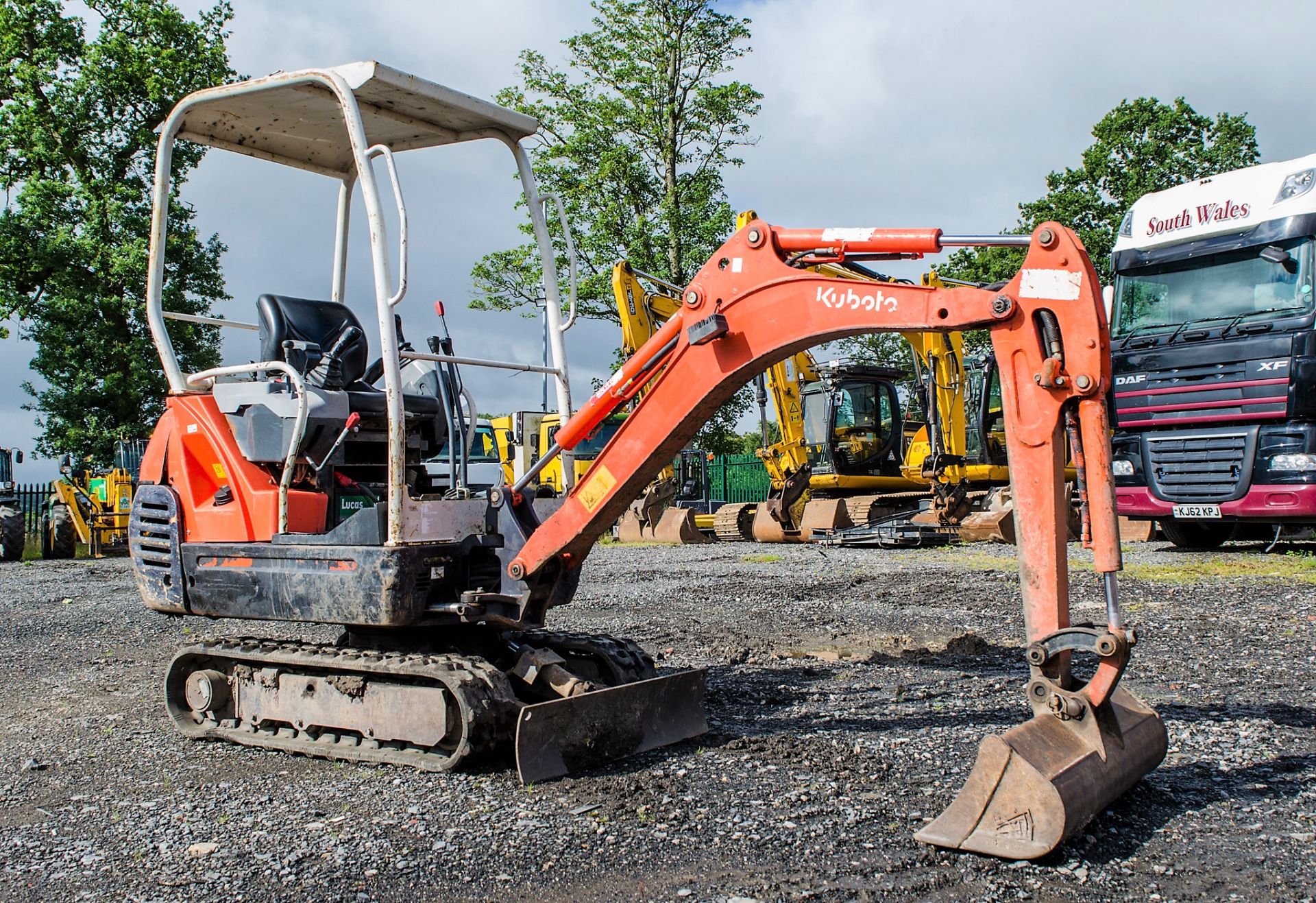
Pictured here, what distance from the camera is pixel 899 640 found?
8.08 metres

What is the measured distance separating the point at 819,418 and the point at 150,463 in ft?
47.6

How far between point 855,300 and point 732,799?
196cm

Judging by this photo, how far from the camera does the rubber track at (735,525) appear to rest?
19094 mm

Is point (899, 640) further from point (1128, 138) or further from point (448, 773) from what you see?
point (1128, 138)

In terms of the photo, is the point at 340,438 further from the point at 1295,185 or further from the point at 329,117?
the point at 1295,185

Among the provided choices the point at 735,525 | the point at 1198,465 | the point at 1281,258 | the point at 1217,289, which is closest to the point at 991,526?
the point at 1198,465

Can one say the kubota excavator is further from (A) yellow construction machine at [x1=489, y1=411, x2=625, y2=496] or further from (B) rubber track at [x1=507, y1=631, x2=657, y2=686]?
(A) yellow construction machine at [x1=489, y1=411, x2=625, y2=496]

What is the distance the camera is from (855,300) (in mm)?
4414

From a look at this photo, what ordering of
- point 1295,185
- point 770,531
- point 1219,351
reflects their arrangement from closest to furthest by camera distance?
point 1295,185, point 1219,351, point 770,531

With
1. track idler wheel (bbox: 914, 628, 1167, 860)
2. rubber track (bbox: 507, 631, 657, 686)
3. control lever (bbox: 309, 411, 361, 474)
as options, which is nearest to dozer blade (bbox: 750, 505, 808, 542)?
Answer: rubber track (bbox: 507, 631, 657, 686)

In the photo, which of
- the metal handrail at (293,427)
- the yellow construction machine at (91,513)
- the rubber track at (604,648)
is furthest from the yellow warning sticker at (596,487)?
the yellow construction machine at (91,513)

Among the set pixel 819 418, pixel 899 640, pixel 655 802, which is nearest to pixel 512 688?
pixel 655 802

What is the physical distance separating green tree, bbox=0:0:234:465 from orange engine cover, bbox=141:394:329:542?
58.3ft

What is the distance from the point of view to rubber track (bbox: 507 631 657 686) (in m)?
5.58
